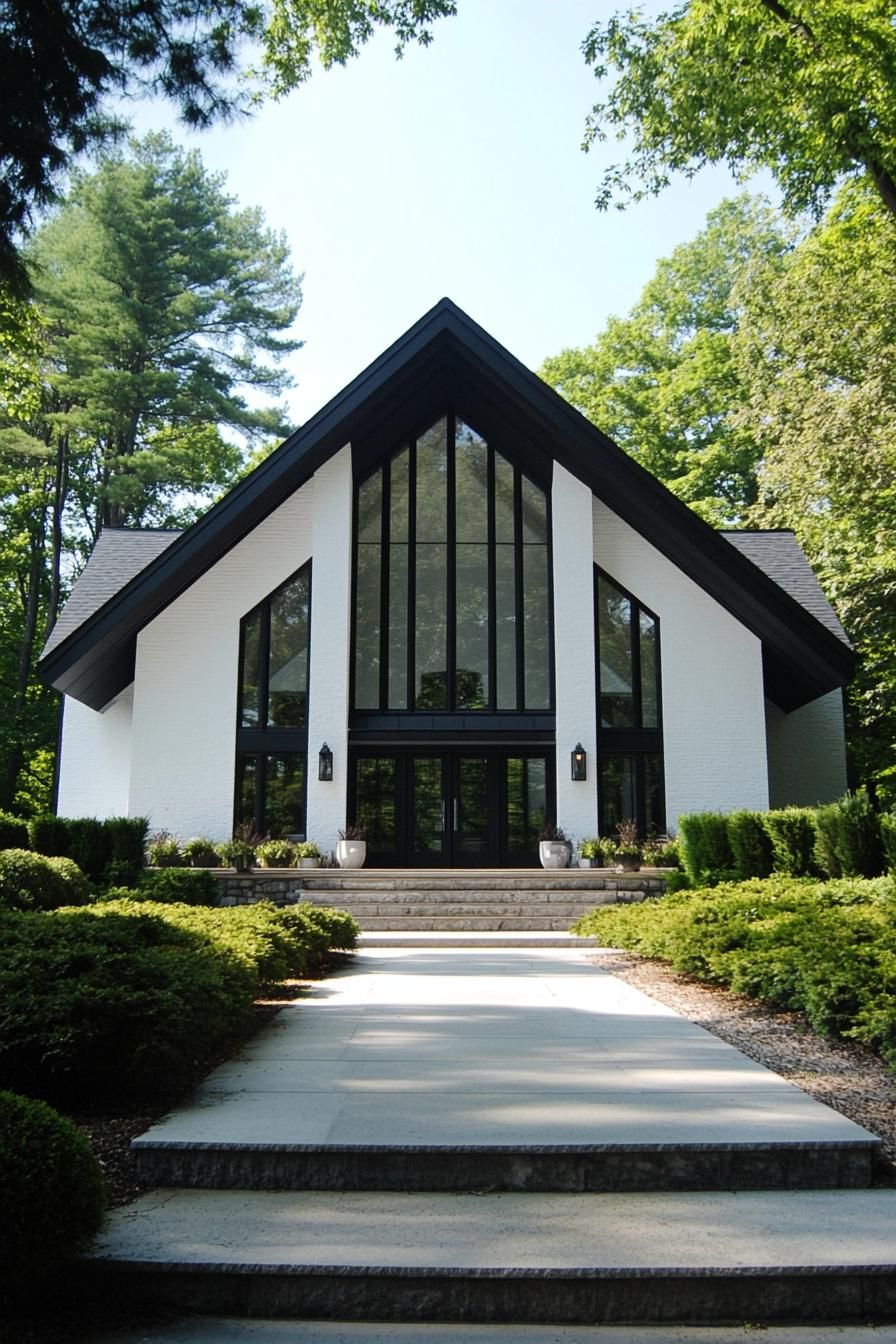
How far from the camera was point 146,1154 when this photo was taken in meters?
4.16

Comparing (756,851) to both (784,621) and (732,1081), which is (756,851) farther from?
(732,1081)

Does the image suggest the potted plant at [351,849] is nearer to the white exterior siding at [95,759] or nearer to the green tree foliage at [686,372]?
the white exterior siding at [95,759]

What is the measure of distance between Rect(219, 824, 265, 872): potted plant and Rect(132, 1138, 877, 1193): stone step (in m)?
11.5

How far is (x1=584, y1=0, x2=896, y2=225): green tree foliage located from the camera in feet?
42.3

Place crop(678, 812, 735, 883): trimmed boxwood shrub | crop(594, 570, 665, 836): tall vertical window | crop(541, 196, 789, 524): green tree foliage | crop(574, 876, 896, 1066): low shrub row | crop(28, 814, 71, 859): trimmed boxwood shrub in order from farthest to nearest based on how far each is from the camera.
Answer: crop(541, 196, 789, 524): green tree foliage, crop(594, 570, 665, 836): tall vertical window, crop(28, 814, 71, 859): trimmed boxwood shrub, crop(678, 812, 735, 883): trimmed boxwood shrub, crop(574, 876, 896, 1066): low shrub row

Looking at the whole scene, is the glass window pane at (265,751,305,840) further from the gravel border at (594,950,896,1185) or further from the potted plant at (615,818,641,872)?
the gravel border at (594,950,896,1185)

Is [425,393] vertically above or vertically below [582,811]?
above

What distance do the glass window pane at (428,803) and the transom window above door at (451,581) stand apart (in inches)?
40.5

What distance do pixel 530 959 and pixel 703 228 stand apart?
93.8 feet

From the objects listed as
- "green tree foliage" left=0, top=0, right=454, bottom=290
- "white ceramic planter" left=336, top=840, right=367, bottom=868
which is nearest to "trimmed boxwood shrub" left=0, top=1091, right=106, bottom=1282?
"green tree foliage" left=0, top=0, right=454, bottom=290

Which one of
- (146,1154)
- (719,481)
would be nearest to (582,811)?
(146,1154)

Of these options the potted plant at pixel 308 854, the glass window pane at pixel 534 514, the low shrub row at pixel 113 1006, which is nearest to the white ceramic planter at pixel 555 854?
the potted plant at pixel 308 854

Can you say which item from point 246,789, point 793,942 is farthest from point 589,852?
point 793,942

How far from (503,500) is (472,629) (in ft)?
8.00
